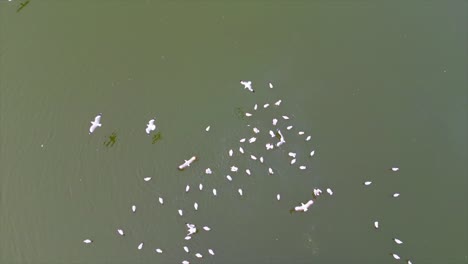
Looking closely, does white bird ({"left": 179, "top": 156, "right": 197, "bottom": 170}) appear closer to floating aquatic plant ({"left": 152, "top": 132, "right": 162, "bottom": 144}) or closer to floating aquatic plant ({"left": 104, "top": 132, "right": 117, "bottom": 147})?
floating aquatic plant ({"left": 152, "top": 132, "right": 162, "bottom": 144})

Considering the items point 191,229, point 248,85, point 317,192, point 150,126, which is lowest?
point 191,229

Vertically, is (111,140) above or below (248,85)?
below

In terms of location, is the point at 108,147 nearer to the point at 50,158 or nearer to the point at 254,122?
the point at 50,158

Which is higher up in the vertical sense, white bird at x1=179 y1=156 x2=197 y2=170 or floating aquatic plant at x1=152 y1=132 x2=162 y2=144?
floating aquatic plant at x1=152 y1=132 x2=162 y2=144

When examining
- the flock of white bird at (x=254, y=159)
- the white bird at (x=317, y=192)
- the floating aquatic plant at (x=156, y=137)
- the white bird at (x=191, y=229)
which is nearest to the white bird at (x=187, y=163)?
the flock of white bird at (x=254, y=159)

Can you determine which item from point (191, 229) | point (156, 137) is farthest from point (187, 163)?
point (191, 229)

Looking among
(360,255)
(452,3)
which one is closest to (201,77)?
(360,255)

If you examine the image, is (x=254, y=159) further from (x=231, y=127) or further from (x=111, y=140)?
(x=111, y=140)

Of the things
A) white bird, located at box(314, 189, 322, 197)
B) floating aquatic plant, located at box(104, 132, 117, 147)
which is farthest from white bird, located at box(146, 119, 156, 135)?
white bird, located at box(314, 189, 322, 197)
